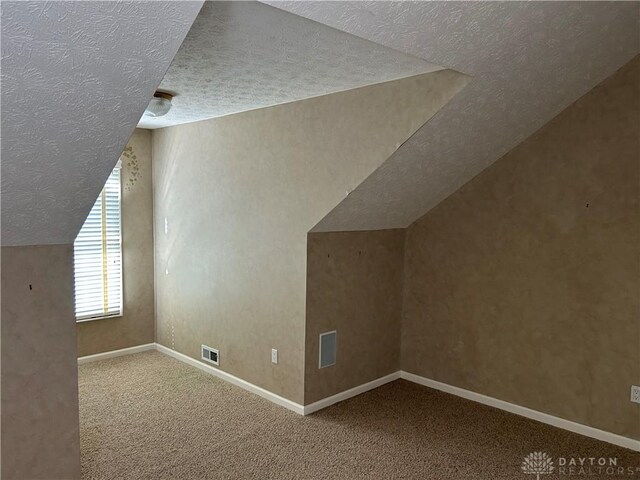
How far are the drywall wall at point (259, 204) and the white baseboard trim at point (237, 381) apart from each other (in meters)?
0.05

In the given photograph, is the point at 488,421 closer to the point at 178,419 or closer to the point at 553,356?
the point at 553,356

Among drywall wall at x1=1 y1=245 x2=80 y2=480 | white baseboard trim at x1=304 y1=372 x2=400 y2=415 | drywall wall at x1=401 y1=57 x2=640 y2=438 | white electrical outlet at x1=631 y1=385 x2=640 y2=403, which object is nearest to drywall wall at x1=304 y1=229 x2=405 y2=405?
white baseboard trim at x1=304 y1=372 x2=400 y2=415

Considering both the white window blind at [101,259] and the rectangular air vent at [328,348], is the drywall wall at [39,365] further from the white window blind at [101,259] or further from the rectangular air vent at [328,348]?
the white window blind at [101,259]

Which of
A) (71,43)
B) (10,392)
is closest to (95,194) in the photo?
(71,43)

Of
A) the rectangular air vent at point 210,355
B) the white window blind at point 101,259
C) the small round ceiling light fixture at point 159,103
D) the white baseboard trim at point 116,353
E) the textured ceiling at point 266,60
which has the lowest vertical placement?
the white baseboard trim at point 116,353

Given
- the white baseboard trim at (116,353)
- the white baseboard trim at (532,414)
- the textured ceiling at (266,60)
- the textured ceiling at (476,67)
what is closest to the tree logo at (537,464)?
the white baseboard trim at (532,414)

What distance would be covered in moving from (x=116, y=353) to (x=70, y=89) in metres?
3.97

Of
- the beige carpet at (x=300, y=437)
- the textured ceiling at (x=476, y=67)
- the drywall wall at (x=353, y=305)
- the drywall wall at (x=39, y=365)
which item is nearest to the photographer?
the textured ceiling at (x=476, y=67)

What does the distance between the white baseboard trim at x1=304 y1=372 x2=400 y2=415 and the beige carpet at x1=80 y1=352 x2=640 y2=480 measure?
0.06 meters

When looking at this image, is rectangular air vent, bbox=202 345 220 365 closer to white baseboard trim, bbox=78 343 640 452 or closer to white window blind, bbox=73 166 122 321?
white baseboard trim, bbox=78 343 640 452

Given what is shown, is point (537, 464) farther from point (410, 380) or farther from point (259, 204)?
point (259, 204)

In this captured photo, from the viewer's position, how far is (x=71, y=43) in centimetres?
149

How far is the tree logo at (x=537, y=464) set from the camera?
9.95 ft

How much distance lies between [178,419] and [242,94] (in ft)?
7.79
